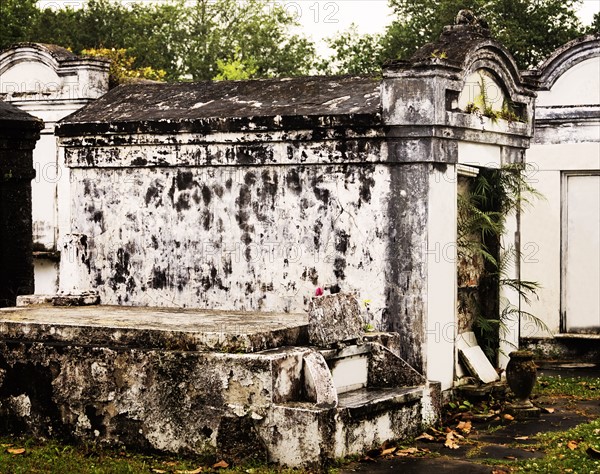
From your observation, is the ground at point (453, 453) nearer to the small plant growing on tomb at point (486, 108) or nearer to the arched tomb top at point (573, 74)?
the small plant growing on tomb at point (486, 108)

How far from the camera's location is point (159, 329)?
9.45 metres

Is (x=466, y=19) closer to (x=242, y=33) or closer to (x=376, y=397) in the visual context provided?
(x=376, y=397)

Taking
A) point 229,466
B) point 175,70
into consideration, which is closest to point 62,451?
point 229,466

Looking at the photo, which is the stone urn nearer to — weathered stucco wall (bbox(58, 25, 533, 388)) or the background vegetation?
weathered stucco wall (bbox(58, 25, 533, 388))

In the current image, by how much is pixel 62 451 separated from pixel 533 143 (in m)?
8.90

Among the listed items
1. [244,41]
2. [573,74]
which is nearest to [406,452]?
[573,74]

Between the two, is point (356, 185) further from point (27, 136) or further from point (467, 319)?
point (27, 136)

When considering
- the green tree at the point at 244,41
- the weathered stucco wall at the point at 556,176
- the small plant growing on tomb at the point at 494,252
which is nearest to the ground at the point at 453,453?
the small plant growing on tomb at the point at 494,252

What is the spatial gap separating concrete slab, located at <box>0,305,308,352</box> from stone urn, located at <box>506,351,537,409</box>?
2128mm

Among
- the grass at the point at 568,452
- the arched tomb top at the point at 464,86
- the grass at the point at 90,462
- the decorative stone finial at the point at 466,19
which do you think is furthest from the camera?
the decorative stone finial at the point at 466,19

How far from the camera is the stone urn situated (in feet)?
36.5

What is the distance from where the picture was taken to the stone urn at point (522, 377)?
11.1 meters

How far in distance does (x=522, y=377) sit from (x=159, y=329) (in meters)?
3.72

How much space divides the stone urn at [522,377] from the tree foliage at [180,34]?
32.9m
